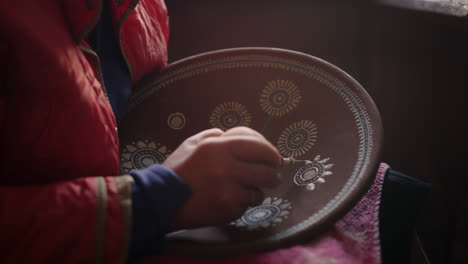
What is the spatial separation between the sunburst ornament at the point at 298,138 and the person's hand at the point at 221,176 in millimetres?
143

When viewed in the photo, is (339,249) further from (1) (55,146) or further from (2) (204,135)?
(1) (55,146)

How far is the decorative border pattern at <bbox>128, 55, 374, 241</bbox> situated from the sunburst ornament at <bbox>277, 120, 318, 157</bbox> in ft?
0.18

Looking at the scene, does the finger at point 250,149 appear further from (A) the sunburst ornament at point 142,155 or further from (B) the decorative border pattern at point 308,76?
(A) the sunburst ornament at point 142,155

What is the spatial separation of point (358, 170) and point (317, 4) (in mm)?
683

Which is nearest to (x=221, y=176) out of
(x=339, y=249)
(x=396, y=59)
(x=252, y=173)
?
(x=252, y=173)

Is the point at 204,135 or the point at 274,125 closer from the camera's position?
the point at 204,135

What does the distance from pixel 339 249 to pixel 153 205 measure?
0.18 metres

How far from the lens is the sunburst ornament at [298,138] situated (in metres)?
0.61

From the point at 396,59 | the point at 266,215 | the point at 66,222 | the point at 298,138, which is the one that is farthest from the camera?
the point at 396,59

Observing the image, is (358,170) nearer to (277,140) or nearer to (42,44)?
(277,140)

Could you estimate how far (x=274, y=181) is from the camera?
0.49 m

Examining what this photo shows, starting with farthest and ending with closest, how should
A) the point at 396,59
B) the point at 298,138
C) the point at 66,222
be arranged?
the point at 396,59 < the point at 298,138 < the point at 66,222

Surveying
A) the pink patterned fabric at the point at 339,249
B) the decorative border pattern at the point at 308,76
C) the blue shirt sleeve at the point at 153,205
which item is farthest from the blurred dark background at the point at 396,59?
the blue shirt sleeve at the point at 153,205

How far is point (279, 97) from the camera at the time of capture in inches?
26.2
